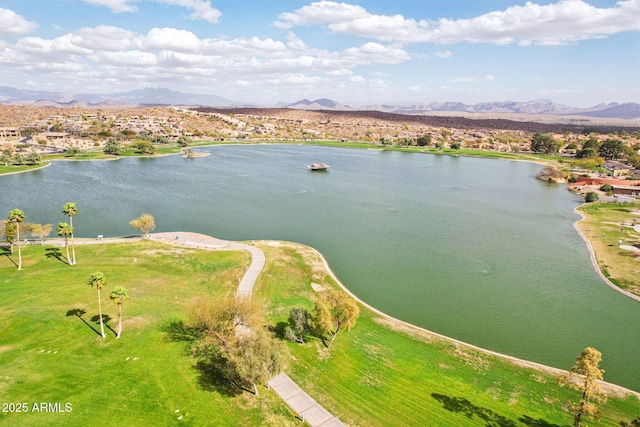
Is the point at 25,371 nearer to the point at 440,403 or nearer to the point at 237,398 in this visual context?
the point at 237,398

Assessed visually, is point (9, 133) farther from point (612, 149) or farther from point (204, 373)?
point (612, 149)

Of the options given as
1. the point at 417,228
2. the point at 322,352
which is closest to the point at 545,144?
the point at 417,228

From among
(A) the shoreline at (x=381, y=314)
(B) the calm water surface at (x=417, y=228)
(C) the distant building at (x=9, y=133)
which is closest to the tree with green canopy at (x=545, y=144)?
(B) the calm water surface at (x=417, y=228)

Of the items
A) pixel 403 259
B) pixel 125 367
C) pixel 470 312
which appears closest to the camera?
pixel 125 367

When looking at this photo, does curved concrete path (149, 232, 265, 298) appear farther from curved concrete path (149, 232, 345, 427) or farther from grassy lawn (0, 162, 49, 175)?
grassy lawn (0, 162, 49, 175)

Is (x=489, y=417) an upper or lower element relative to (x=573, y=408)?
lower

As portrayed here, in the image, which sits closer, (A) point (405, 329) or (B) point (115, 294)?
(B) point (115, 294)

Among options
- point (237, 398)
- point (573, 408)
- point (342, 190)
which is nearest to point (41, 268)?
point (237, 398)
